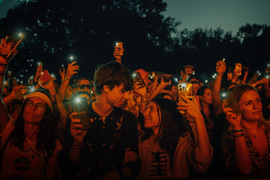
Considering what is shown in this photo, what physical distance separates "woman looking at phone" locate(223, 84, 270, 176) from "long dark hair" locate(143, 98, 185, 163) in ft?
2.38

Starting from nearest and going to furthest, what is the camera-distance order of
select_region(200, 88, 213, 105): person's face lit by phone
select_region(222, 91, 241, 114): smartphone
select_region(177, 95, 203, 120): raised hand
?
select_region(177, 95, 203, 120): raised hand, select_region(222, 91, 241, 114): smartphone, select_region(200, 88, 213, 105): person's face lit by phone

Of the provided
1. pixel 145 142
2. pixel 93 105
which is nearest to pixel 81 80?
pixel 93 105

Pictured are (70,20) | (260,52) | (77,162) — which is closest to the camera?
(77,162)

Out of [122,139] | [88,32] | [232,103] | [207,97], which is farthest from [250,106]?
[88,32]

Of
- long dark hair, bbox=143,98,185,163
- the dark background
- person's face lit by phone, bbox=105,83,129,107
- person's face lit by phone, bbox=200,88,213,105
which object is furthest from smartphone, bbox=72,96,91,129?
the dark background

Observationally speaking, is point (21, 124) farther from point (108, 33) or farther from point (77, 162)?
point (108, 33)

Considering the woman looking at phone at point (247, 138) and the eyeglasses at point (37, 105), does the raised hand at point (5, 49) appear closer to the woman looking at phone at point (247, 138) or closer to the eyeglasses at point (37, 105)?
the eyeglasses at point (37, 105)

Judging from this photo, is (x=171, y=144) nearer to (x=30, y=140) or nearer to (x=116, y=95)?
(x=116, y=95)

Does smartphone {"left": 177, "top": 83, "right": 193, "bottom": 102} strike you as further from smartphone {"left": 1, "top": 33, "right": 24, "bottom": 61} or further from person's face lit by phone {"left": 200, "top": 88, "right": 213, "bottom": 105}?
smartphone {"left": 1, "top": 33, "right": 24, "bottom": 61}

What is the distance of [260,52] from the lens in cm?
3334

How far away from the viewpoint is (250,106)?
338 cm

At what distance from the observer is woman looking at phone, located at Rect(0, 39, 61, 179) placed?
9.59 feet

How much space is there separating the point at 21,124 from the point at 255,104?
3.60 meters

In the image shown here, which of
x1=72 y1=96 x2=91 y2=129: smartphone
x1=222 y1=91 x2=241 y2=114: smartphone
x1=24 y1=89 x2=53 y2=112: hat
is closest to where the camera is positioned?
x1=72 y1=96 x2=91 y2=129: smartphone
